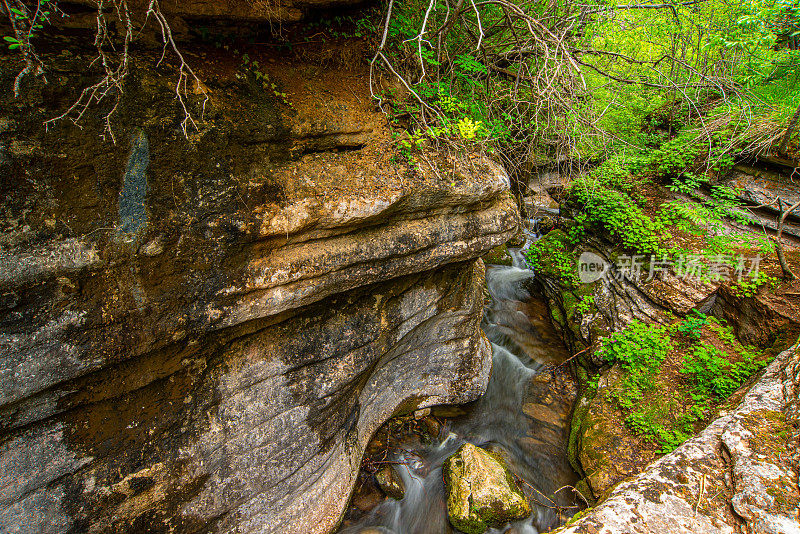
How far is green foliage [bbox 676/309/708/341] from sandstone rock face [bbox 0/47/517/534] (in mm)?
3751

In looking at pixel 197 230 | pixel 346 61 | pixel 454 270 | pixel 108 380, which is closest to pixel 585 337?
pixel 454 270

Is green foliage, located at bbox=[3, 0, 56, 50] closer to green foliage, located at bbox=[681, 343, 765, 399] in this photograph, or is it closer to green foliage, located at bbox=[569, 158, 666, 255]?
green foliage, located at bbox=[569, 158, 666, 255]

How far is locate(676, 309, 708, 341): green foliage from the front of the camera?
4.88 m

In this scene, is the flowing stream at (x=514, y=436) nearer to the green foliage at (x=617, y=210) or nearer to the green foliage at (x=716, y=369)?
the green foliage at (x=716, y=369)

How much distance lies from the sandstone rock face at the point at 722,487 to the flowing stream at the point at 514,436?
2.23m

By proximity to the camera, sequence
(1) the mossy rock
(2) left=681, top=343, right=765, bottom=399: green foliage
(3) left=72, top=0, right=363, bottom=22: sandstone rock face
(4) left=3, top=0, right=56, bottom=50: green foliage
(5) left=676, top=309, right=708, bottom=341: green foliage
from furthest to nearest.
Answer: (1) the mossy rock, (5) left=676, top=309, right=708, bottom=341: green foliage, (2) left=681, top=343, right=765, bottom=399: green foliage, (3) left=72, top=0, right=363, bottom=22: sandstone rock face, (4) left=3, top=0, right=56, bottom=50: green foliage

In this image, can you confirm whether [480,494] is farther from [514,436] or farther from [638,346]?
[638,346]

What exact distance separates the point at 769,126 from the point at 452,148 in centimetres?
596

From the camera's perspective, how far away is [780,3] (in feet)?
13.5

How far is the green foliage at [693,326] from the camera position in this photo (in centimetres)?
488

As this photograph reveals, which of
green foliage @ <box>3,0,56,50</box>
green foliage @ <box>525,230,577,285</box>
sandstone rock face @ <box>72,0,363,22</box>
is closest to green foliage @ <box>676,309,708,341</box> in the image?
green foliage @ <box>525,230,577,285</box>

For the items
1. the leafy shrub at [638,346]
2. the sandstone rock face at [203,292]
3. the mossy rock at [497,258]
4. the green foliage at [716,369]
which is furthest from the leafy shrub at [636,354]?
the mossy rock at [497,258]

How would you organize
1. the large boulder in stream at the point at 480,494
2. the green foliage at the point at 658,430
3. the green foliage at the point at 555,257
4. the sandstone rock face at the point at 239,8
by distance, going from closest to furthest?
1. the sandstone rock face at the point at 239,8
2. the large boulder in stream at the point at 480,494
3. the green foliage at the point at 658,430
4. the green foliage at the point at 555,257

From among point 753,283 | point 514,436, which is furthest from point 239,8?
point 753,283
